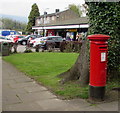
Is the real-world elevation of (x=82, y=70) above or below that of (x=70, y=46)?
below

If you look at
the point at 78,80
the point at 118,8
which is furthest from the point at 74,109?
the point at 118,8

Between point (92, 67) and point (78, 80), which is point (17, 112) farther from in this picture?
point (78, 80)

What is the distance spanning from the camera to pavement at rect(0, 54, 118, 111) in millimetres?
4219

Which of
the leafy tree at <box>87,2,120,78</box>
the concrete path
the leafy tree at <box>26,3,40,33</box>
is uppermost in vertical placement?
the leafy tree at <box>26,3,40,33</box>

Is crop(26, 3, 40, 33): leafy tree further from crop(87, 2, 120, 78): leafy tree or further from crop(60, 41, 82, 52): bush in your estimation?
crop(87, 2, 120, 78): leafy tree

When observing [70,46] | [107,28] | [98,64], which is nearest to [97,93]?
[98,64]

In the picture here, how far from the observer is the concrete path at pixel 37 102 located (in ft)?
13.8

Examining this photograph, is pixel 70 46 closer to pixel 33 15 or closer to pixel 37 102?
pixel 37 102

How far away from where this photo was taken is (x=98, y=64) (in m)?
4.47

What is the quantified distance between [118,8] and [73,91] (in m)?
2.49

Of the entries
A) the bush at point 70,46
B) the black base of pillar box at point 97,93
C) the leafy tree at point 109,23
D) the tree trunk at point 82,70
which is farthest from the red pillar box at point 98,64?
the bush at point 70,46

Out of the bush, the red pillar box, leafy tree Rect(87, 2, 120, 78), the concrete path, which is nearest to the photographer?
the concrete path

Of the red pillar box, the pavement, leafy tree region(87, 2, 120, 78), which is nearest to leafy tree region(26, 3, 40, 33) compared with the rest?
the pavement

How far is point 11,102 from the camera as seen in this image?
4641 mm
